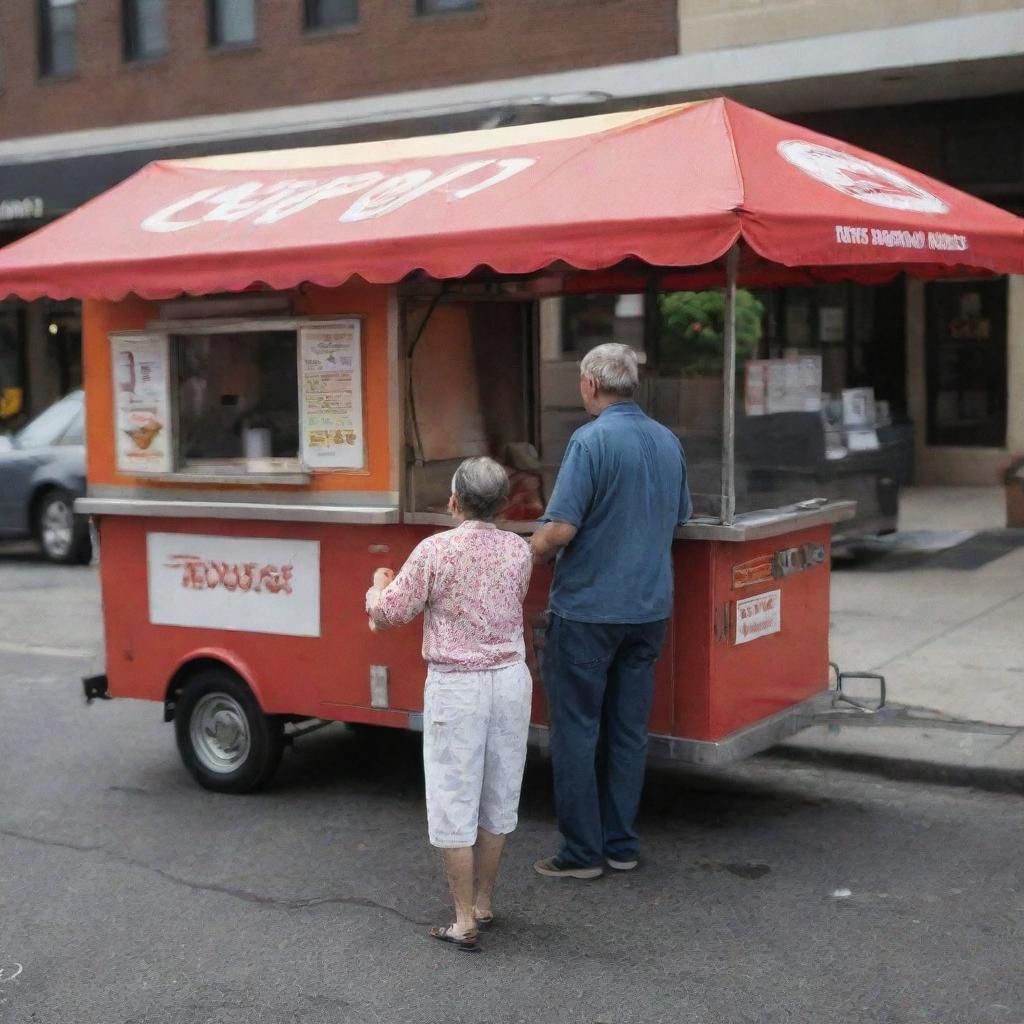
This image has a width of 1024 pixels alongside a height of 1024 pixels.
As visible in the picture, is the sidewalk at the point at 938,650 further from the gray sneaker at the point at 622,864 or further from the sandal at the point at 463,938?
the sandal at the point at 463,938

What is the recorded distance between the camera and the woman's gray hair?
15.7 ft

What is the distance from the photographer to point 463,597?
478 cm

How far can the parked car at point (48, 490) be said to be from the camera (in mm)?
13930

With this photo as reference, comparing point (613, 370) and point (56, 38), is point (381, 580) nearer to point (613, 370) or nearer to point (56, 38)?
point (613, 370)

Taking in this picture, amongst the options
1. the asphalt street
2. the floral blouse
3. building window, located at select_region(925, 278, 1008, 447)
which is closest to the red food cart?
the asphalt street

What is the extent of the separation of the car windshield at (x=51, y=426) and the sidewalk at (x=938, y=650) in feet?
23.8

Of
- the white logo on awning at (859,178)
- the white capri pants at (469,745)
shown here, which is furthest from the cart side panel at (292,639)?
the white logo on awning at (859,178)

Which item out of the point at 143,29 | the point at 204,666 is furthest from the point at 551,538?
the point at 143,29

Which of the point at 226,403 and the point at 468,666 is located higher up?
the point at 226,403

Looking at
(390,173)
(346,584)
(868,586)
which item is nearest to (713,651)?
(346,584)

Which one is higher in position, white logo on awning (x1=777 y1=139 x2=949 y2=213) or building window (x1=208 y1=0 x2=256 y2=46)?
building window (x1=208 y1=0 x2=256 y2=46)

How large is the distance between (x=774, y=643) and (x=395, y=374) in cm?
185

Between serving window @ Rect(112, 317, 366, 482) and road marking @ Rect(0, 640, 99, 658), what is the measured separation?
3.46m

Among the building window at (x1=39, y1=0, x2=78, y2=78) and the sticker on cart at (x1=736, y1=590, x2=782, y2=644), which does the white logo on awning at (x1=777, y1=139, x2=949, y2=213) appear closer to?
the sticker on cart at (x1=736, y1=590, x2=782, y2=644)
